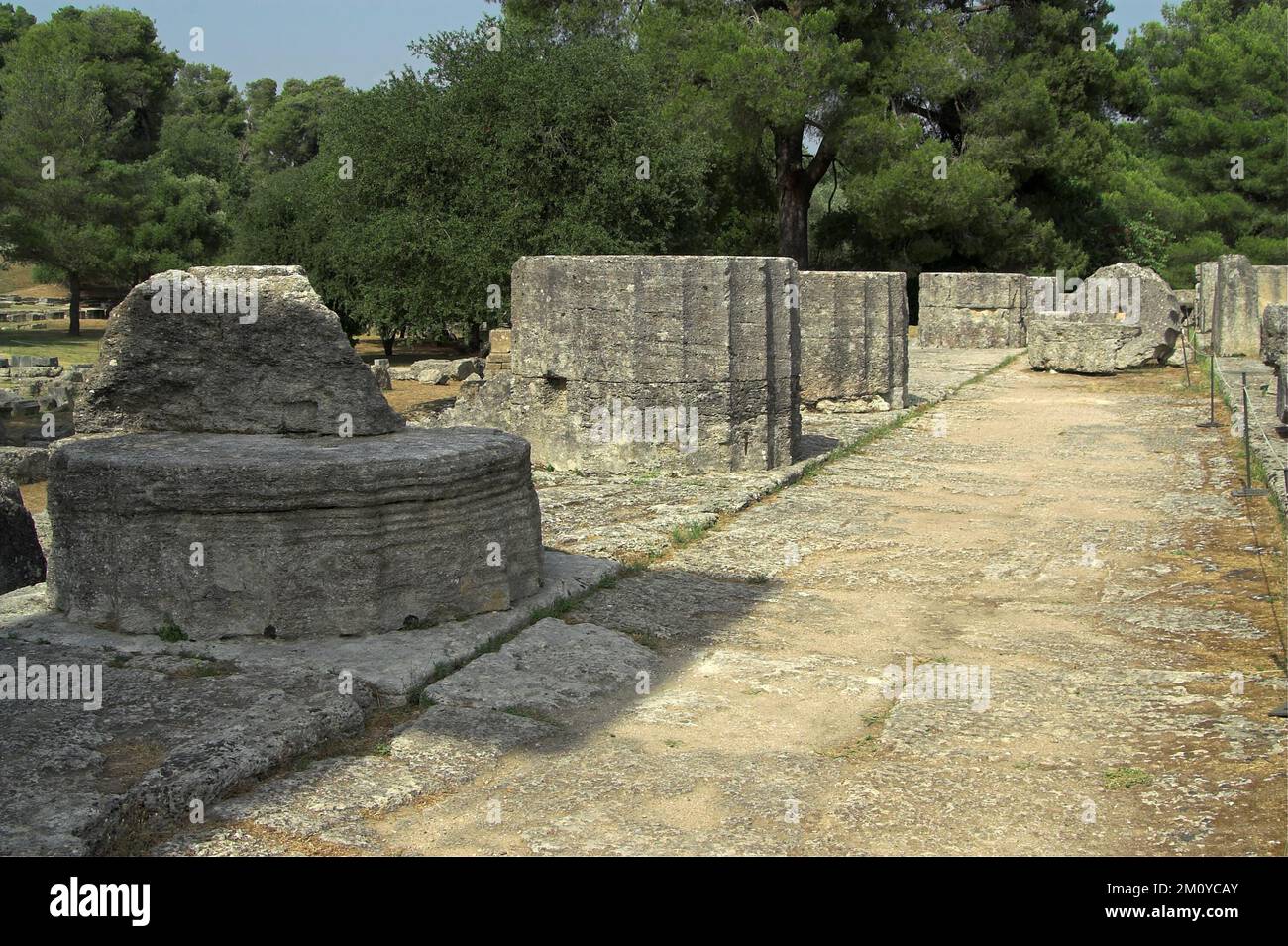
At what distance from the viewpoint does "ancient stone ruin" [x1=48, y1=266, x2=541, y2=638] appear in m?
5.00

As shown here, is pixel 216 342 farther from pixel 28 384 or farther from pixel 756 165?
pixel 756 165

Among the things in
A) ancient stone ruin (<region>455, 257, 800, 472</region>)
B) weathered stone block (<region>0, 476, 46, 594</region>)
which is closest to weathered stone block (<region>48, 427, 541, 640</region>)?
weathered stone block (<region>0, 476, 46, 594</region>)

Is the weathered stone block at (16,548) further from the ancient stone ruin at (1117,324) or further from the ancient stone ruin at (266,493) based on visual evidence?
the ancient stone ruin at (1117,324)

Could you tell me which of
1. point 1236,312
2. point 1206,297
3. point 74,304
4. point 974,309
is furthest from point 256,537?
point 74,304

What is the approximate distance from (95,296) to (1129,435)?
30071 millimetres

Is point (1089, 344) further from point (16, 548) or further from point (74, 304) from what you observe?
point (74, 304)

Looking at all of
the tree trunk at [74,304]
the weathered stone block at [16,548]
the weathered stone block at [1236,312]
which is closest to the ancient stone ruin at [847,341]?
the weathered stone block at [1236,312]

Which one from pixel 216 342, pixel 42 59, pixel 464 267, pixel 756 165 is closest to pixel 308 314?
pixel 216 342

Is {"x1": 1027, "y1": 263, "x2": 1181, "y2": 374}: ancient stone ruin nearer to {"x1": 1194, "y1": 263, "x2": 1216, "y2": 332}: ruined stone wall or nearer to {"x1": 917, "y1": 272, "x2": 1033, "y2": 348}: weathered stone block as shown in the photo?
{"x1": 1194, "y1": 263, "x2": 1216, "y2": 332}: ruined stone wall

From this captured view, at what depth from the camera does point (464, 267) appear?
57.2ft

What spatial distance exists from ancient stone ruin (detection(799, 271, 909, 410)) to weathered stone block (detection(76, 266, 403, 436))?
25.6ft

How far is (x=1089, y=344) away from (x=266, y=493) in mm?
14077

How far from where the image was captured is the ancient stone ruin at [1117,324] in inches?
660

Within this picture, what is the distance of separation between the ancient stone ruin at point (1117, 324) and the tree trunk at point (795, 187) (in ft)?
30.8
